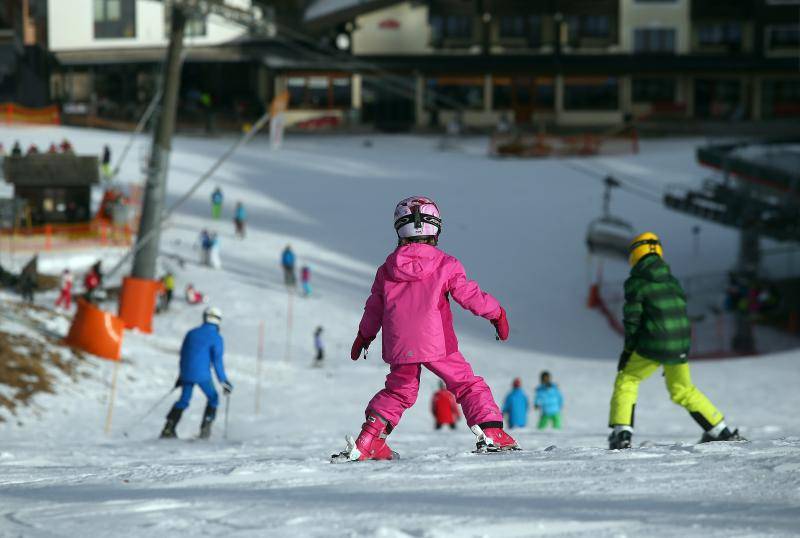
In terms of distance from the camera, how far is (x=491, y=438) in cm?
892

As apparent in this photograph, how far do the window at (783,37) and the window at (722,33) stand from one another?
50.9 inches

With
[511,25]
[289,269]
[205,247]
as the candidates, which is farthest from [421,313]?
[511,25]

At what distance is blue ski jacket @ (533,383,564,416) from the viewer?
1819 centimetres

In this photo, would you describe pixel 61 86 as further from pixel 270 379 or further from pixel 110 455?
pixel 110 455

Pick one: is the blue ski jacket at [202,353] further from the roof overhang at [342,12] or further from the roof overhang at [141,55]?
the roof overhang at [342,12]

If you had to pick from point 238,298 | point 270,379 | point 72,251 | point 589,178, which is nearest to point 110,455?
point 270,379

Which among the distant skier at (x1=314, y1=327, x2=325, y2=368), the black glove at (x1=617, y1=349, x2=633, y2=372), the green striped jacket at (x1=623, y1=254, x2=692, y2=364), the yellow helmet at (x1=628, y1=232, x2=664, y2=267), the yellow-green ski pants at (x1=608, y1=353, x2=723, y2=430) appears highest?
the yellow helmet at (x1=628, y1=232, x2=664, y2=267)

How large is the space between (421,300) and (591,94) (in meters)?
54.8

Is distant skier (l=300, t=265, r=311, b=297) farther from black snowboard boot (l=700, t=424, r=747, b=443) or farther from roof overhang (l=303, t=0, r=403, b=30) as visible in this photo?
roof overhang (l=303, t=0, r=403, b=30)

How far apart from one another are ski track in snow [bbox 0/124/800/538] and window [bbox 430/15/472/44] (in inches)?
275

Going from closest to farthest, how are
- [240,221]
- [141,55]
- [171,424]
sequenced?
[171,424]
[240,221]
[141,55]

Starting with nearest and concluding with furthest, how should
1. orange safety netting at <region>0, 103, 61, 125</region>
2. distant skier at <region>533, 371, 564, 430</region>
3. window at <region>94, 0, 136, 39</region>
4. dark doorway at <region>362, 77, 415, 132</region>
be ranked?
distant skier at <region>533, 371, 564, 430</region>, orange safety netting at <region>0, 103, 61, 125</region>, dark doorway at <region>362, 77, 415, 132</region>, window at <region>94, 0, 136, 39</region>

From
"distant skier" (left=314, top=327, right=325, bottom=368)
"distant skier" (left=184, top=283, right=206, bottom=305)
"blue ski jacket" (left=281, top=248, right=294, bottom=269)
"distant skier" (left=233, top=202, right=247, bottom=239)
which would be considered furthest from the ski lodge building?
"distant skier" (left=314, top=327, right=325, bottom=368)

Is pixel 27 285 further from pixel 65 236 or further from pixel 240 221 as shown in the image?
pixel 240 221
